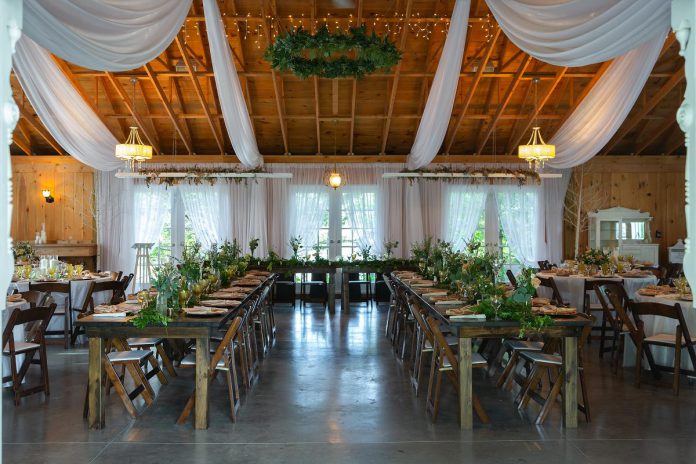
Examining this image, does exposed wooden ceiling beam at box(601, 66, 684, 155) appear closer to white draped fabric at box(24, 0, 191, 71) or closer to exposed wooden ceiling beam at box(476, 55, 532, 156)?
exposed wooden ceiling beam at box(476, 55, 532, 156)

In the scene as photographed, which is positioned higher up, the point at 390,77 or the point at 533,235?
the point at 390,77

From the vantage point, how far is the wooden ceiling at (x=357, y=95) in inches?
412

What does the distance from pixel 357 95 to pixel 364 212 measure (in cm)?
292

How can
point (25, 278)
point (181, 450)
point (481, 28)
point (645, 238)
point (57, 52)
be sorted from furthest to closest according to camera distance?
point (645, 238), point (481, 28), point (25, 278), point (181, 450), point (57, 52)

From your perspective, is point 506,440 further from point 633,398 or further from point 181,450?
point 181,450

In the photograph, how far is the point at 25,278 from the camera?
8.73 m

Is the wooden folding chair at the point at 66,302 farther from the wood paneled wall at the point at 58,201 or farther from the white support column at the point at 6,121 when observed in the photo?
the wood paneled wall at the point at 58,201

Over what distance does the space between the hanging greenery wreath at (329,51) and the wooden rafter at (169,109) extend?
4.69m

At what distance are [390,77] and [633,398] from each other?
800cm

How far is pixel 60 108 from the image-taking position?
8727 millimetres

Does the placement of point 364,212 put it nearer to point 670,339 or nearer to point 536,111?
point 536,111

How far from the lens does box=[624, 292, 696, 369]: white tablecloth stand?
627 cm

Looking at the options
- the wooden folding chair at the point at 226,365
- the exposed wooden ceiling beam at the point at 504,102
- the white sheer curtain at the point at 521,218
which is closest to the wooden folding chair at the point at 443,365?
the wooden folding chair at the point at 226,365

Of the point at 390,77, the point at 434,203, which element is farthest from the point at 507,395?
the point at 434,203
